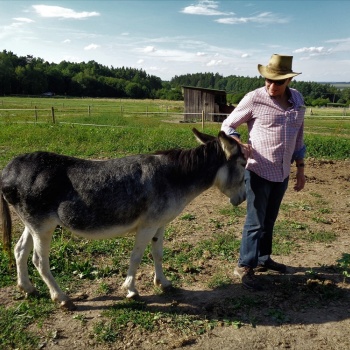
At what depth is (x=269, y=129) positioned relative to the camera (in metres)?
3.92

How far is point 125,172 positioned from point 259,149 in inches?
63.5

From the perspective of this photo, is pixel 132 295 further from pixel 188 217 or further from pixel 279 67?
pixel 279 67

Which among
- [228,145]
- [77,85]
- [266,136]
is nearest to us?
[228,145]

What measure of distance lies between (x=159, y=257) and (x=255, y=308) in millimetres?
1289

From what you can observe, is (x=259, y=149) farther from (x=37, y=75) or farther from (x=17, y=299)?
(x=37, y=75)

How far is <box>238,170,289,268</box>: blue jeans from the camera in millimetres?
4105

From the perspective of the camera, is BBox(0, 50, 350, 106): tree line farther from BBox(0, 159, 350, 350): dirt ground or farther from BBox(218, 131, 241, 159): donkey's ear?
BBox(218, 131, 241, 159): donkey's ear

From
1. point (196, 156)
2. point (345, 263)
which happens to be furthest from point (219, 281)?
point (196, 156)

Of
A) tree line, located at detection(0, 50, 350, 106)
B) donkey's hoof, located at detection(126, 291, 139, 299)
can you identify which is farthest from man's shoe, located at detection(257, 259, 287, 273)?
tree line, located at detection(0, 50, 350, 106)

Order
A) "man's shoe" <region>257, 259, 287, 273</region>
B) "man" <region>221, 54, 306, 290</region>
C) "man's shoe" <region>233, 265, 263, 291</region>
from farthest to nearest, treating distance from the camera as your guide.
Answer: "man's shoe" <region>257, 259, 287, 273</region> → "man's shoe" <region>233, 265, 263, 291</region> → "man" <region>221, 54, 306, 290</region>

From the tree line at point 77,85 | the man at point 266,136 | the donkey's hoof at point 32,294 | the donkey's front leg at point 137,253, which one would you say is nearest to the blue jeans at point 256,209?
the man at point 266,136

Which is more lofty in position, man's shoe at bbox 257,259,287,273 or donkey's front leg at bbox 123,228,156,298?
donkey's front leg at bbox 123,228,156,298

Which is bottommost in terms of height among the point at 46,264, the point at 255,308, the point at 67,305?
the point at 255,308

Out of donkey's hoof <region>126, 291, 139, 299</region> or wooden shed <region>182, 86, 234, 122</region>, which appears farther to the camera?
wooden shed <region>182, 86, 234, 122</region>
